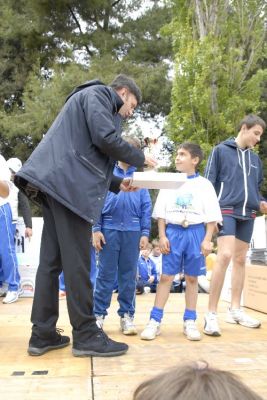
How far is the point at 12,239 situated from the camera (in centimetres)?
552

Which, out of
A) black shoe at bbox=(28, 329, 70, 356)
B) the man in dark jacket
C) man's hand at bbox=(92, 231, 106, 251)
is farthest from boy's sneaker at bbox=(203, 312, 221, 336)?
black shoe at bbox=(28, 329, 70, 356)

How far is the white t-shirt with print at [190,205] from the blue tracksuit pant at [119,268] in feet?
0.93

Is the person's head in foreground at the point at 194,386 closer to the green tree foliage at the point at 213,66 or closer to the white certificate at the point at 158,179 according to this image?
the white certificate at the point at 158,179

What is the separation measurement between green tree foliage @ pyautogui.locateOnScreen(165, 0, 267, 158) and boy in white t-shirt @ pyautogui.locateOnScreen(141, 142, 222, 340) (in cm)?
862

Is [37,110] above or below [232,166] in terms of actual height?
above

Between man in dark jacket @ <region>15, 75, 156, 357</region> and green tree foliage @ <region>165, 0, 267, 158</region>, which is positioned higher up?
green tree foliage @ <region>165, 0, 267, 158</region>

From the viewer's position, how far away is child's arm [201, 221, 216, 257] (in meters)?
3.49

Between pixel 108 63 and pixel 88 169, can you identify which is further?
pixel 108 63

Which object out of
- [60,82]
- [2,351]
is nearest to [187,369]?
[2,351]

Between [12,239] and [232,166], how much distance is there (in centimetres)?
284

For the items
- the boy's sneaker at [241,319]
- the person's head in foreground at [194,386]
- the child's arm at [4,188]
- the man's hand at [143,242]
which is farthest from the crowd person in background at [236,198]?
the person's head in foreground at [194,386]

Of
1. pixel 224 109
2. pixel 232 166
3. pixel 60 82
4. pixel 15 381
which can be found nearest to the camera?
pixel 15 381

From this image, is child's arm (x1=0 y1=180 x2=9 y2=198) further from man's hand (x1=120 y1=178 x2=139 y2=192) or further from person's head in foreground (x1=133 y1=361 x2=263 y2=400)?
person's head in foreground (x1=133 y1=361 x2=263 y2=400)

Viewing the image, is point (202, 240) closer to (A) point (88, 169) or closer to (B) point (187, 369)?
(A) point (88, 169)
